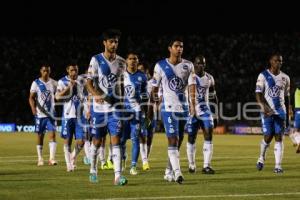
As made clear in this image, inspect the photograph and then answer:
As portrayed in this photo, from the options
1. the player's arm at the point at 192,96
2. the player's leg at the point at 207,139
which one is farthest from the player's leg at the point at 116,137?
the player's leg at the point at 207,139

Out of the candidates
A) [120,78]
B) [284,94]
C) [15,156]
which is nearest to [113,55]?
[120,78]

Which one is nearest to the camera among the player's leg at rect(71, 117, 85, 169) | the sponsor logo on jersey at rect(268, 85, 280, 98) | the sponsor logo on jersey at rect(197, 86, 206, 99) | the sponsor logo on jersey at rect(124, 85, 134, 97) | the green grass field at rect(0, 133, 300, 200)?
the green grass field at rect(0, 133, 300, 200)

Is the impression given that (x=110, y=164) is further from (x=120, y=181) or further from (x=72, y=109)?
(x=120, y=181)

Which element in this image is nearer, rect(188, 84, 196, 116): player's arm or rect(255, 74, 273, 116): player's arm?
rect(188, 84, 196, 116): player's arm

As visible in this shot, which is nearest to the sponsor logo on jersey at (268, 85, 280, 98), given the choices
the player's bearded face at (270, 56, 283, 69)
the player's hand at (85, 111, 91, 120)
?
the player's bearded face at (270, 56, 283, 69)

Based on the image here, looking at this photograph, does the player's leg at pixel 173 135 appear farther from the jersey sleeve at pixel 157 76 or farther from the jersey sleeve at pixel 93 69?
the jersey sleeve at pixel 93 69

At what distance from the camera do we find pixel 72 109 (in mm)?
17266

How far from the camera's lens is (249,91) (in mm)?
45062

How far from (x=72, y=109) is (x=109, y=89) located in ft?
16.0

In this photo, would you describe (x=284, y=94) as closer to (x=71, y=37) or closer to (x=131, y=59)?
(x=131, y=59)

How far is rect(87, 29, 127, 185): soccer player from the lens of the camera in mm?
12438

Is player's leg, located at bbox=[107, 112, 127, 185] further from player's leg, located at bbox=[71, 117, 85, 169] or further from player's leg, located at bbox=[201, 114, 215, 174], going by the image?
player's leg, located at bbox=[71, 117, 85, 169]

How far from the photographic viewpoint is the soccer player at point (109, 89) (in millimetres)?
12438

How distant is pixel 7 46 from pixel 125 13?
35.1 feet
